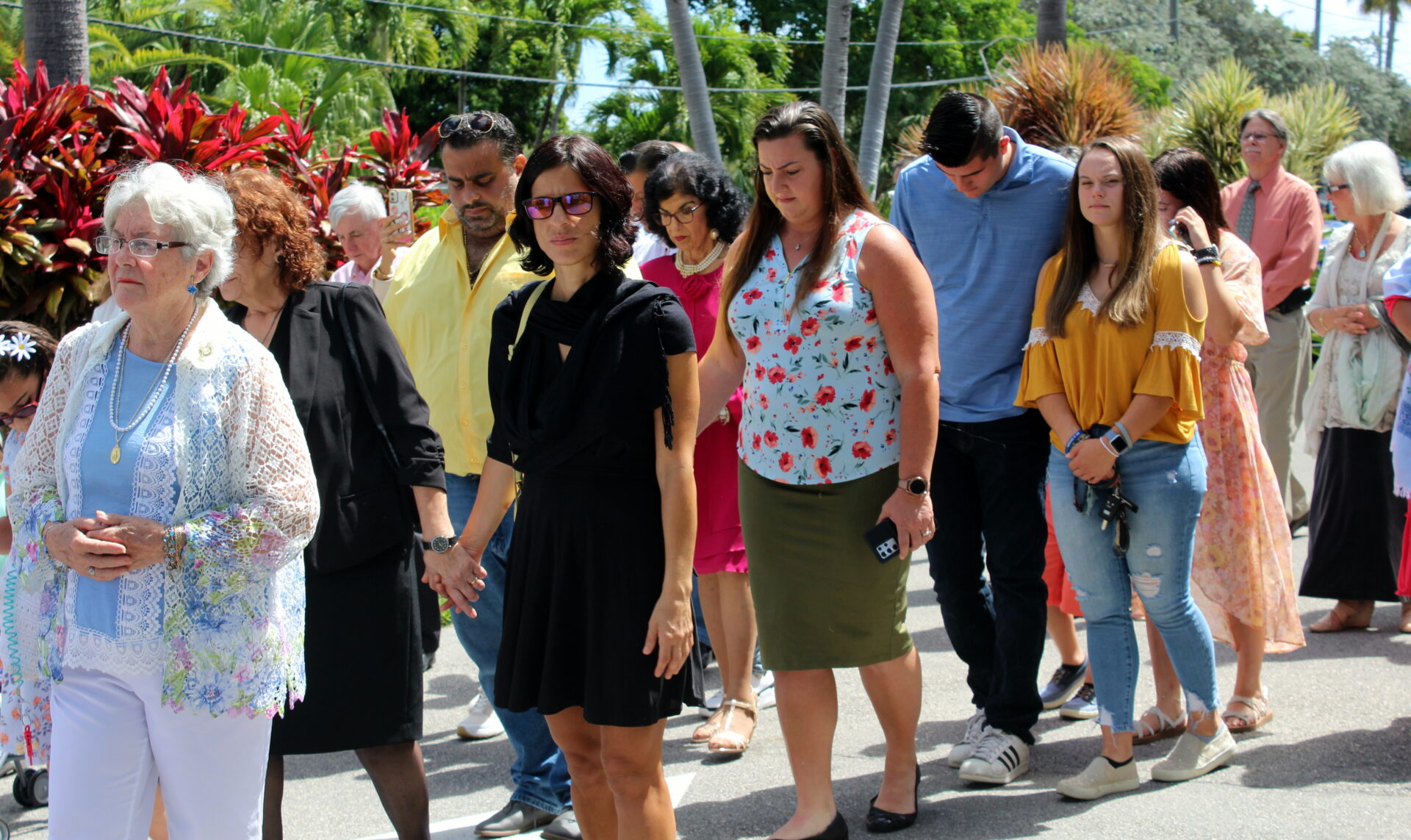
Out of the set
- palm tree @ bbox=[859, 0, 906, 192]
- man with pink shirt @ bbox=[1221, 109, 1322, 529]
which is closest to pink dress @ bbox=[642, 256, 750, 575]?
man with pink shirt @ bbox=[1221, 109, 1322, 529]

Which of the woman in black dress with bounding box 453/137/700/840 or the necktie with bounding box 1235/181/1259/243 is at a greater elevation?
the necktie with bounding box 1235/181/1259/243

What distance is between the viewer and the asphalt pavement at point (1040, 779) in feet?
12.9

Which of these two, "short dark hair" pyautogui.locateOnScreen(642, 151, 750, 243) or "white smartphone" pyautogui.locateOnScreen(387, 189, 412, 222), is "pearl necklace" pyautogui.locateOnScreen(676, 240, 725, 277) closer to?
"short dark hair" pyautogui.locateOnScreen(642, 151, 750, 243)

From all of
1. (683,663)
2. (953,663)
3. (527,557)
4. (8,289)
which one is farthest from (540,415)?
(8,289)

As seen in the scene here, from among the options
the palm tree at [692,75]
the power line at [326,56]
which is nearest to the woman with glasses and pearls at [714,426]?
the palm tree at [692,75]

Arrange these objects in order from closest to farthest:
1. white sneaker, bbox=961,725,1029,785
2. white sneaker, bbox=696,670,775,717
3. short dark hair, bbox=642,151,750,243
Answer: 1. white sneaker, bbox=961,725,1029,785
2. short dark hair, bbox=642,151,750,243
3. white sneaker, bbox=696,670,775,717

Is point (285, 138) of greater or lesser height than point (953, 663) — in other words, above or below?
above

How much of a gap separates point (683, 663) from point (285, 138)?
5484 mm

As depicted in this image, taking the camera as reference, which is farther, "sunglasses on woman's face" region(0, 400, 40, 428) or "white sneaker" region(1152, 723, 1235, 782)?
"white sneaker" region(1152, 723, 1235, 782)

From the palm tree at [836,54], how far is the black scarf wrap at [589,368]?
952 centimetres

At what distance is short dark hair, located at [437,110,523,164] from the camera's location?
425 centimetres

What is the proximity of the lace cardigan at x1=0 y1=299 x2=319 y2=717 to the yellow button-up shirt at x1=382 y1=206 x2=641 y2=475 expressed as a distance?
4.21 ft

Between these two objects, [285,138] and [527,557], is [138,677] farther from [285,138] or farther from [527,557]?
[285,138]

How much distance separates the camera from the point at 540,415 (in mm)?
3215
